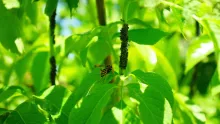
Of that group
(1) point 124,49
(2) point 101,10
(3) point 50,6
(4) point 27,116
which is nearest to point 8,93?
(4) point 27,116

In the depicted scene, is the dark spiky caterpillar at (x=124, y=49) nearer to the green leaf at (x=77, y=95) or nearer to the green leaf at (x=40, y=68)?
the green leaf at (x=77, y=95)

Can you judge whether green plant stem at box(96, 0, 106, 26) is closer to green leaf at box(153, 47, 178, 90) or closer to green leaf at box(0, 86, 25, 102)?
green leaf at box(153, 47, 178, 90)

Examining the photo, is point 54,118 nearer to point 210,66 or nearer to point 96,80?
point 96,80

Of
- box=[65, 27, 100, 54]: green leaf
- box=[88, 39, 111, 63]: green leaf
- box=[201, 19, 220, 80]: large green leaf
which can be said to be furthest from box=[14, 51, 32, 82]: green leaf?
box=[201, 19, 220, 80]: large green leaf

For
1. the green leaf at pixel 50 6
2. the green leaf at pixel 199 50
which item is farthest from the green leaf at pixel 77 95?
the green leaf at pixel 199 50

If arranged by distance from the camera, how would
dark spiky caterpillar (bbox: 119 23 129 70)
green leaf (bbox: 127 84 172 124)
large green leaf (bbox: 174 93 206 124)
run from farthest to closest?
large green leaf (bbox: 174 93 206 124)
dark spiky caterpillar (bbox: 119 23 129 70)
green leaf (bbox: 127 84 172 124)
